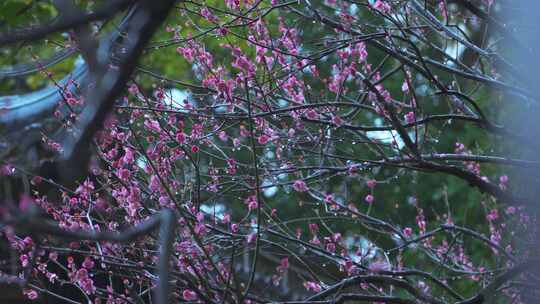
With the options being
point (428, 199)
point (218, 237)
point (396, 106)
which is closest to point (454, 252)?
point (396, 106)

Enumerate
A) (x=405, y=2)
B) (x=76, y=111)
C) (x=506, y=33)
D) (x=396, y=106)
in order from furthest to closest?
(x=396, y=106) < (x=76, y=111) < (x=405, y=2) < (x=506, y=33)

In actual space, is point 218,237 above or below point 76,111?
below

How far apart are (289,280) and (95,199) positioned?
6.00 metres

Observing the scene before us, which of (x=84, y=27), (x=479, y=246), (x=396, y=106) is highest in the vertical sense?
(x=479, y=246)

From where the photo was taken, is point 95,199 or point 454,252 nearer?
point 95,199

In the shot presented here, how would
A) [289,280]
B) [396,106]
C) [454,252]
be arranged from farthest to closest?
[289,280], [454,252], [396,106]

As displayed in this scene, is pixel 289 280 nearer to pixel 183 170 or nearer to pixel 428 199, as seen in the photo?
pixel 428 199

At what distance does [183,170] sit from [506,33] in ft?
6.89

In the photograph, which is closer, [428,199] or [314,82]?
[314,82]

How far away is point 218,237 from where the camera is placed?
16.1 ft

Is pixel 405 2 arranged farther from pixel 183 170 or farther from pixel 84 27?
pixel 84 27

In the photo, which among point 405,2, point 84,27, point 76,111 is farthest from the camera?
point 76,111

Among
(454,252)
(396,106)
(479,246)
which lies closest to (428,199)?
(479,246)

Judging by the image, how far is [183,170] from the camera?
528cm
